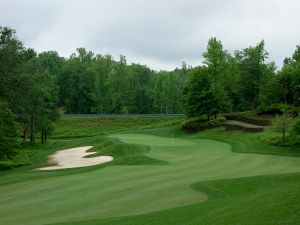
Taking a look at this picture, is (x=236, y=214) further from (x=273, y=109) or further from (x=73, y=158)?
(x=273, y=109)

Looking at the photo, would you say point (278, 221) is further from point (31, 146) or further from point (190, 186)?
point (31, 146)

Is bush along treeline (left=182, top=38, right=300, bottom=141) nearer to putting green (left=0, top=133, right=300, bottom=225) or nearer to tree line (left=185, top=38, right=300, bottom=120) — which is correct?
tree line (left=185, top=38, right=300, bottom=120)

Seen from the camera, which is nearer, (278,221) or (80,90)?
(278,221)

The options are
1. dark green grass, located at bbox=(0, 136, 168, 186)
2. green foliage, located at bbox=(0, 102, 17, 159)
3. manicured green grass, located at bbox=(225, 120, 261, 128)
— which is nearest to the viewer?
dark green grass, located at bbox=(0, 136, 168, 186)

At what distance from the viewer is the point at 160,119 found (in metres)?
86.3

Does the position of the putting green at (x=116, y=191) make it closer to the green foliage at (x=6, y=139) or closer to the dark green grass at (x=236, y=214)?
the dark green grass at (x=236, y=214)

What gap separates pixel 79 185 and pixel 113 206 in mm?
5269

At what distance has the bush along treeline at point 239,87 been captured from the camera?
2410 inches

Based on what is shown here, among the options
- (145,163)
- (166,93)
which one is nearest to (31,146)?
(145,163)

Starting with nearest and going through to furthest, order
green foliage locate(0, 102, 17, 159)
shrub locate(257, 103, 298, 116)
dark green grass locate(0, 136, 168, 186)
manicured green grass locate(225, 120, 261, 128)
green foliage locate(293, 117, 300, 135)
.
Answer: dark green grass locate(0, 136, 168, 186) → green foliage locate(0, 102, 17, 159) → green foliage locate(293, 117, 300, 135) → manicured green grass locate(225, 120, 261, 128) → shrub locate(257, 103, 298, 116)

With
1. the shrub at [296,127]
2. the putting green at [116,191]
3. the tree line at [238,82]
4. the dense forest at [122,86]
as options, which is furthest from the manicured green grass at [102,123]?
the putting green at [116,191]

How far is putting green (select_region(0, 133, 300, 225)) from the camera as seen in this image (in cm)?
1429

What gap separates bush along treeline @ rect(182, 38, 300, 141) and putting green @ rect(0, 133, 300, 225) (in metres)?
32.1

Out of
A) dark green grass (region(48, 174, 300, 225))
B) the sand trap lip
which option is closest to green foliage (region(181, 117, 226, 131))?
the sand trap lip
